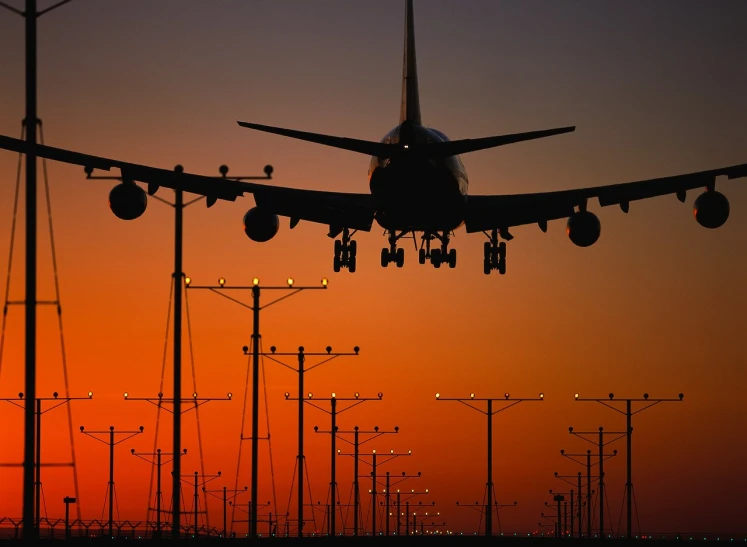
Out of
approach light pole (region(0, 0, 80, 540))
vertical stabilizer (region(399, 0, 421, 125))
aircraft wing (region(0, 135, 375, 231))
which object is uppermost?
vertical stabilizer (region(399, 0, 421, 125))

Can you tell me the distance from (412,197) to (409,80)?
13.5 meters

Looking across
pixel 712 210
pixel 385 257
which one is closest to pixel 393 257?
pixel 385 257

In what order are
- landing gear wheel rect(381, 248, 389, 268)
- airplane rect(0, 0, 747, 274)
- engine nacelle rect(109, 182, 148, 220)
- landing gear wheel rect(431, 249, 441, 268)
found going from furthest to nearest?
landing gear wheel rect(381, 248, 389, 268), landing gear wheel rect(431, 249, 441, 268), engine nacelle rect(109, 182, 148, 220), airplane rect(0, 0, 747, 274)

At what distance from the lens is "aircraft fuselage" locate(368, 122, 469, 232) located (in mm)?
56312

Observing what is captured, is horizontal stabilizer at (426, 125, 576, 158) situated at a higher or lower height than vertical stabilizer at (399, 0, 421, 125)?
lower

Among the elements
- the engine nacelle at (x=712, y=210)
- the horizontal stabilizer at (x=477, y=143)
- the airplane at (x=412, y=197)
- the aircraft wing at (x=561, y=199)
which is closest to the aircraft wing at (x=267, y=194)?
the airplane at (x=412, y=197)

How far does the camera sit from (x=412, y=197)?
187 ft

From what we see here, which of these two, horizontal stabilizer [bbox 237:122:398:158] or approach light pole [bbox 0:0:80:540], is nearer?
approach light pole [bbox 0:0:80:540]

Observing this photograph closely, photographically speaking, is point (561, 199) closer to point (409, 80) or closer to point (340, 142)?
point (409, 80)

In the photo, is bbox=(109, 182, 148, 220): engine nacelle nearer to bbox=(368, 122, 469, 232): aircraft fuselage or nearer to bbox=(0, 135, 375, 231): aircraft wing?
bbox=(0, 135, 375, 231): aircraft wing

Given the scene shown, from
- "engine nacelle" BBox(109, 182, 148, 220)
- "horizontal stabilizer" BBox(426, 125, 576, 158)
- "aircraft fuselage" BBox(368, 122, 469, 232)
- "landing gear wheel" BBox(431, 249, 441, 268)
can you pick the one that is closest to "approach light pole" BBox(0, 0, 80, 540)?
"horizontal stabilizer" BBox(426, 125, 576, 158)

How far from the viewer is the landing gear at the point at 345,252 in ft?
226

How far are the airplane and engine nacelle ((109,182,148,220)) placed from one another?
0.04 meters

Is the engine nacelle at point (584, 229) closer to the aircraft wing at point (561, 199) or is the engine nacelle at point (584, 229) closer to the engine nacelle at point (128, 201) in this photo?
the aircraft wing at point (561, 199)
